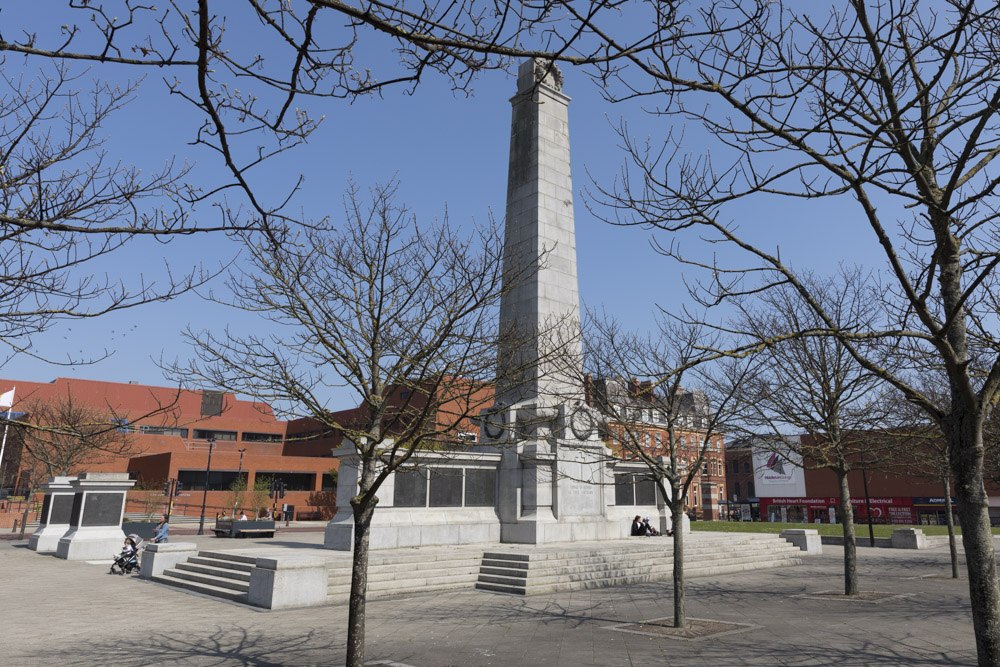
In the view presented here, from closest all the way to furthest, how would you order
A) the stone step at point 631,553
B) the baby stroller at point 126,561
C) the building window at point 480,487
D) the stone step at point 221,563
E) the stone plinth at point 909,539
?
the stone step at point 221,563 → the stone step at point 631,553 → the baby stroller at point 126,561 → the building window at point 480,487 → the stone plinth at point 909,539

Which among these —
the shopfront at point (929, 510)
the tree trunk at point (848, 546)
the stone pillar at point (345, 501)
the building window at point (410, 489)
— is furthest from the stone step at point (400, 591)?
the shopfront at point (929, 510)

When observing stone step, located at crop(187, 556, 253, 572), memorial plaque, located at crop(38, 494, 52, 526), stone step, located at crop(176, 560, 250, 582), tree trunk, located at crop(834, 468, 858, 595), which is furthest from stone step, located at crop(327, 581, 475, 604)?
memorial plaque, located at crop(38, 494, 52, 526)

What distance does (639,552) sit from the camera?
17797mm

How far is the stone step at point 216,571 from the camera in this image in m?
14.7

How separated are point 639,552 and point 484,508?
16.3 feet

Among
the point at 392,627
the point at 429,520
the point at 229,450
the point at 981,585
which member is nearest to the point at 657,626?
the point at 392,627

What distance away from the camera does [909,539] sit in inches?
1125

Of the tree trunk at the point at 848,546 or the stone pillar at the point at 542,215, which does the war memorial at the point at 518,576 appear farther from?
the tree trunk at the point at 848,546

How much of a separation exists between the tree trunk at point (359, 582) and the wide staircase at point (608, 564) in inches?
288

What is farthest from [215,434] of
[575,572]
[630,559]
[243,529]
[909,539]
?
[909,539]

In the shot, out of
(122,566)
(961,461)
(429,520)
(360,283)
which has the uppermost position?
(360,283)

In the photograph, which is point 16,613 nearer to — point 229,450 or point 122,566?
point 122,566

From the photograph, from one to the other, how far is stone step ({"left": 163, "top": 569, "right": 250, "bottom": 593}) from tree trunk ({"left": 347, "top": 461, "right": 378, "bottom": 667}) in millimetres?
7330

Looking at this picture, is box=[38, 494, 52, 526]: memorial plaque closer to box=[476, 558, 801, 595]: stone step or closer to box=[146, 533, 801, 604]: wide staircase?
box=[146, 533, 801, 604]: wide staircase
